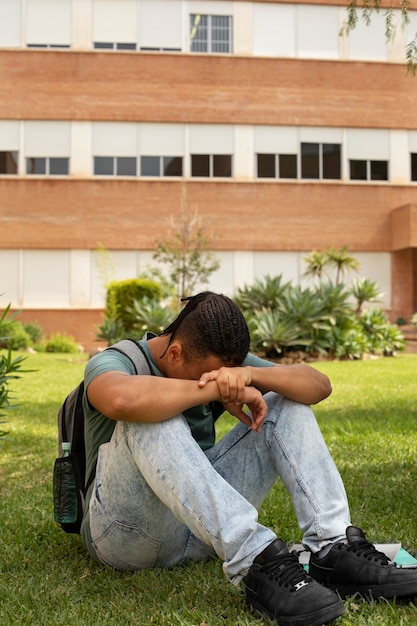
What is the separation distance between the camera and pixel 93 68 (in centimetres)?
2623

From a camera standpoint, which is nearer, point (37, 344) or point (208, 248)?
point (37, 344)

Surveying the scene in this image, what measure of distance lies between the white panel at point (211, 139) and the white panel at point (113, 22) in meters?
3.63

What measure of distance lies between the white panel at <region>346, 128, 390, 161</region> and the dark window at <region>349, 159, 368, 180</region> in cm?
17

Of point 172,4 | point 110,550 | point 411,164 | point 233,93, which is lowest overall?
point 110,550

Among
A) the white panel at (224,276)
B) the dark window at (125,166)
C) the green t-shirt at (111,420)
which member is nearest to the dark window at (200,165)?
the dark window at (125,166)

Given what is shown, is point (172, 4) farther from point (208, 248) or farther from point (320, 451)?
point (320, 451)

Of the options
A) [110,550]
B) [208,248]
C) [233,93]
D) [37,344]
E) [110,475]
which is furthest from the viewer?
[233,93]

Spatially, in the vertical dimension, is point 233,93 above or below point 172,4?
below

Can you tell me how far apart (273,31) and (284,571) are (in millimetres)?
26439

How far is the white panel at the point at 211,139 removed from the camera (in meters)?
26.8

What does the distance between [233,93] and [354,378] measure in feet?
52.1

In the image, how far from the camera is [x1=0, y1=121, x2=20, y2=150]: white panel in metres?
26.4

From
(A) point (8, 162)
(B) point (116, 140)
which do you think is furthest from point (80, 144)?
(A) point (8, 162)

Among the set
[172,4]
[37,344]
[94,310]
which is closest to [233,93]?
[172,4]
